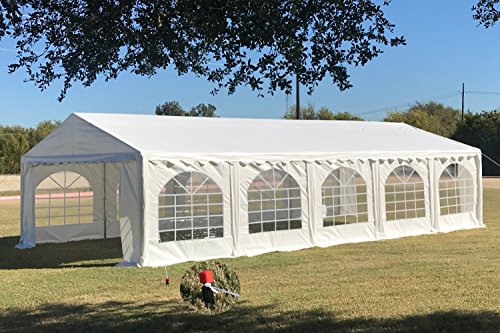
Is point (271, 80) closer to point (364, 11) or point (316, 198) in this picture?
point (364, 11)

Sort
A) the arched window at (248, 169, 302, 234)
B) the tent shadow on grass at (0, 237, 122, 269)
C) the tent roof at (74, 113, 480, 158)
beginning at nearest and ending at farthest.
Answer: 1. the tent shadow on grass at (0, 237, 122, 269)
2. the tent roof at (74, 113, 480, 158)
3. the arched window at (248, 169, 302, 234)

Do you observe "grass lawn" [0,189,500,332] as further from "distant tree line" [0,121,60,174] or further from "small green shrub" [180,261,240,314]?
"distant tree line" [0,121,60,174]

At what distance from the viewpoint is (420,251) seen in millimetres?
10844

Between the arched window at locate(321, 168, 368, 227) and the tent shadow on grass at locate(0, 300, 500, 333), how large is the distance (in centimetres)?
599

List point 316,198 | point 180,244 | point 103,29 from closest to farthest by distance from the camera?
point 103,29 < point 180,244 < point 316,198

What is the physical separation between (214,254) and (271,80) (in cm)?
669

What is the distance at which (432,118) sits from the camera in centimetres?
6375

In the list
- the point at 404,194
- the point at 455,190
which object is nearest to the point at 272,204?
the point at 404,194

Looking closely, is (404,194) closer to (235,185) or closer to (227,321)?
(235,185)

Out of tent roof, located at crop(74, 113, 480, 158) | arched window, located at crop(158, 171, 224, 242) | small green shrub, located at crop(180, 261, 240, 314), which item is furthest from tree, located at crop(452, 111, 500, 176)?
small green shrub, located at crop(180, 261, 240, 314)

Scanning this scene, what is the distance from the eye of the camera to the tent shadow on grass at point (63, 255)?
10336 millimetres

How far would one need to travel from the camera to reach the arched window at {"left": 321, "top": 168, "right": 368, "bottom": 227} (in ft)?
40.4

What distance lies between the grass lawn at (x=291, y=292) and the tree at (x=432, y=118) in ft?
150

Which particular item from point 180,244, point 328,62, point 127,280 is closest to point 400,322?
point 328,62
